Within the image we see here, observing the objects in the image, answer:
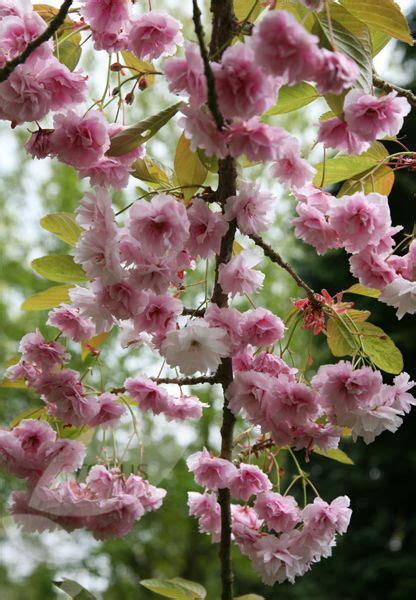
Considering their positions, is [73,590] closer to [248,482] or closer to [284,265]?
[248,482]

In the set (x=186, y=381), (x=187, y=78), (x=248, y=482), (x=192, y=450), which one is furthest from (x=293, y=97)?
(x=192, y=450)

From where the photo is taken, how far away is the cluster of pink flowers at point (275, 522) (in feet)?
3.08

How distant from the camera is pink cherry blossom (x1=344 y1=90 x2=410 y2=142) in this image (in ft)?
2.36

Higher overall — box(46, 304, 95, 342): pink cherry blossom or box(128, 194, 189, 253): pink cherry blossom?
box(128, 194, 189, 253): pink cherry blossom

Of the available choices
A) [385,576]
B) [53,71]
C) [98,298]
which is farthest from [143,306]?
[385,576]

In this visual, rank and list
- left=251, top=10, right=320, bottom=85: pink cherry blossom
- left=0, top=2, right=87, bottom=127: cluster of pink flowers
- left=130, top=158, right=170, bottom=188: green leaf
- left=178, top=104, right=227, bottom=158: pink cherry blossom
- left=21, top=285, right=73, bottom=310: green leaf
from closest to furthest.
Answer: left=251, top=10, right=320, bottom=85: pink cherry blossom, left=178, top=104, right=227, bottom=158: pink cherry blossom, left=0, top=2, right=87, bottom=127: cluster of pink flowers, left=130, top=158, right=170, bottom=188: green leaf, left=21, top=285, right=73, bottom=310: green leaf

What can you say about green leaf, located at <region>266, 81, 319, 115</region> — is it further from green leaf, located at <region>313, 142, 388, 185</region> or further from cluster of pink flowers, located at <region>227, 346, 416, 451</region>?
cluster of pink flowers, located at <region>227, 346, 416, 451</region>

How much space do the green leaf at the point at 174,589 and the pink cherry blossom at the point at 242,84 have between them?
2.23 ft

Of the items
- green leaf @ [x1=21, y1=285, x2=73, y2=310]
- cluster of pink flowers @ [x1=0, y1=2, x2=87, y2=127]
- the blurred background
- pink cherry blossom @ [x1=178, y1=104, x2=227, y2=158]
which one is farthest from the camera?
the blurred background

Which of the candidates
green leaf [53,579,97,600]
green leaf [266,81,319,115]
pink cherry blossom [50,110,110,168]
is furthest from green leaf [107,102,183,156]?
green leaf [53,579,97,600]

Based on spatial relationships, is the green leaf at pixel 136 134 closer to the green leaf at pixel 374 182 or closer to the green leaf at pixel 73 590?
the green leaf at pixel 374 182

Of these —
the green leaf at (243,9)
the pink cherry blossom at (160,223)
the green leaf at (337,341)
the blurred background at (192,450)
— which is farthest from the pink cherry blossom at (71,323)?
the blurred background at (192,450)

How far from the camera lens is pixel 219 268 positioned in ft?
2.82

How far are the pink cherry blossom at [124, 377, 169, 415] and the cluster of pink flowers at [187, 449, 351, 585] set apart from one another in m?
0.08
